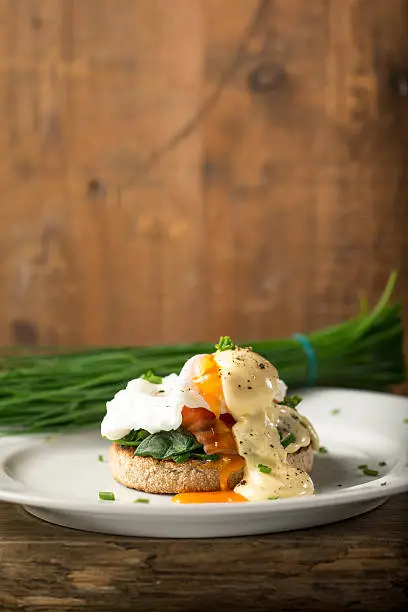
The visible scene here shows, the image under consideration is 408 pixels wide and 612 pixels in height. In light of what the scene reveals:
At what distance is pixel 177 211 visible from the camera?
351 cm

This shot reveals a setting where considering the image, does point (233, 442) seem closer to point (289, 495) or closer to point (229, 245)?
point (289, 495)

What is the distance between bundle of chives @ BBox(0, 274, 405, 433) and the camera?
233 cm

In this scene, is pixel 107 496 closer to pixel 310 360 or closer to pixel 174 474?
pixel 174 474

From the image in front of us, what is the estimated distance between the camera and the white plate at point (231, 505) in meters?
1.50

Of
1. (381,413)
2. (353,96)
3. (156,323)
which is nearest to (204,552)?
(381,413)

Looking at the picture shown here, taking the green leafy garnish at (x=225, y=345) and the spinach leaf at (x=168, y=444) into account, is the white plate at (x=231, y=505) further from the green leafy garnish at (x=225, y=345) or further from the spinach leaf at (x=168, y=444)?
the green leafy garnish at (x=225, y=345)

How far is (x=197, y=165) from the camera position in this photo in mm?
3490

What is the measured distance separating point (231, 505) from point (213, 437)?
1.16 feet

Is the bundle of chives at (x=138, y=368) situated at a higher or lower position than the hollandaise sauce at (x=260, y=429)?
lower

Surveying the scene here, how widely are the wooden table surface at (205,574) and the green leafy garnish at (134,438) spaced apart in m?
0.38

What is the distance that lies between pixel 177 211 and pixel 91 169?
370 millimetres

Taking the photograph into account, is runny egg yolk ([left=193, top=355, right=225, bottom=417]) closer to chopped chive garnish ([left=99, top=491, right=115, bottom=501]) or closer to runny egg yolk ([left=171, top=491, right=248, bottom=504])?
runny egg yolk ([left=171, top=491, right=248, bottom=504])

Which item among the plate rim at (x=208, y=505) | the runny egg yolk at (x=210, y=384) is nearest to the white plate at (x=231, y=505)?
the plate rim at (x=208, y=505)

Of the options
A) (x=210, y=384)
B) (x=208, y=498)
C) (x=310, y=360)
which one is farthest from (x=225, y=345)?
(x=310, y=360)
